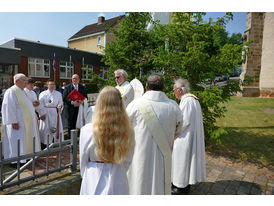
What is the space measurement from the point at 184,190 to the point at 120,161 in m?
2.15

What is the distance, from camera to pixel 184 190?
347cm

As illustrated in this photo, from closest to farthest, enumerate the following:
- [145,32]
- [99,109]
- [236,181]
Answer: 1. [99,109]
2. [236,181]
3. [145,32]

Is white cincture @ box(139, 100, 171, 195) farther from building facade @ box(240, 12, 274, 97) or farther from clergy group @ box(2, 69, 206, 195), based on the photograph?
building facade @ box(240, 12, 274, 97)

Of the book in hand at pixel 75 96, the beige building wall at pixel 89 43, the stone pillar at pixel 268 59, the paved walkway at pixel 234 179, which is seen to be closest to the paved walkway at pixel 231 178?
the paved walkway at pixel 234 179

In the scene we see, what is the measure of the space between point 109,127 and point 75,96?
4.32m

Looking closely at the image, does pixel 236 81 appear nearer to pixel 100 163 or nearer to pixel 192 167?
pixel 192 167

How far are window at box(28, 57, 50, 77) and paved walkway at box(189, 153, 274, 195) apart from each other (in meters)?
21.6

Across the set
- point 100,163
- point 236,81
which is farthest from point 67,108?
point 236,81

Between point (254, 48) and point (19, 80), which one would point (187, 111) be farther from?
point (254, 48)

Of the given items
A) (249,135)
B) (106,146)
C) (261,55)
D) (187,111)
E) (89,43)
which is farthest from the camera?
(89,43)

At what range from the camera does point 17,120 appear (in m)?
4.32

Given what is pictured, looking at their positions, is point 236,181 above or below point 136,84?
below

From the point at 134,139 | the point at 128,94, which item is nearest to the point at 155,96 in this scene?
the point at 134,139

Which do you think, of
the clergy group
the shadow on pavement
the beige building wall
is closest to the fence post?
the clergy group
